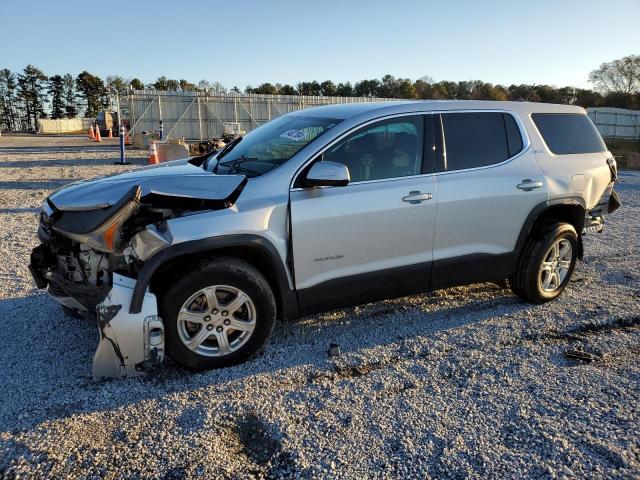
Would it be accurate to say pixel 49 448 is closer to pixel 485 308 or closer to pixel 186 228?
pixel 186 228

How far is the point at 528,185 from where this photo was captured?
4492 millimetres

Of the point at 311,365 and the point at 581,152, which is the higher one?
the point at 581,152

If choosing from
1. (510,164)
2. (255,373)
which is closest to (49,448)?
(255,373)

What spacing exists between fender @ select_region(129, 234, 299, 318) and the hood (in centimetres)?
28

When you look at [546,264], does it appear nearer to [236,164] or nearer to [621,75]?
[236,164]

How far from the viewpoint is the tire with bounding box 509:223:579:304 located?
Result: 4688 mm

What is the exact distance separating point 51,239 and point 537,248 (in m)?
4.20

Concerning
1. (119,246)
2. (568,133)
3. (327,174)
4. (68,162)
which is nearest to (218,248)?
(119,246)

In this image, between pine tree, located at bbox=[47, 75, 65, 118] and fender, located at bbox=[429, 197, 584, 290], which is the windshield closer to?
fender, located at bbox=[429, 197, 584, 290]

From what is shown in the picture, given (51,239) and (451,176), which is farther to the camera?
(451,176)

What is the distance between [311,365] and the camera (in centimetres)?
367

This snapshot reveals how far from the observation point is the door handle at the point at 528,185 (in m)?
4.46

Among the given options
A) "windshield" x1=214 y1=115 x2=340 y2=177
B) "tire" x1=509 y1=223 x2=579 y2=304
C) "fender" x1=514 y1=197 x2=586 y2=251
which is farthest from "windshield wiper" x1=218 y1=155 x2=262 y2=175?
"tire" x1=509 y1=223 x2=579 y2=304

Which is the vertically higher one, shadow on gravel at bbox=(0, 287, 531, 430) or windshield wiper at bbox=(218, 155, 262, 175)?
windshield wiper at bbox=(218, 155, 262, 175)
